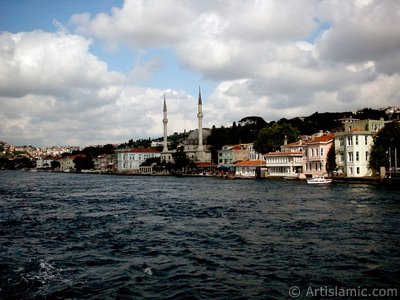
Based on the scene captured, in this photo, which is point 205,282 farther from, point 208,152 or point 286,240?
point 208,152

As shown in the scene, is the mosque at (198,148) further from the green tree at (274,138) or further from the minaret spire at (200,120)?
the green tree at (274,138)

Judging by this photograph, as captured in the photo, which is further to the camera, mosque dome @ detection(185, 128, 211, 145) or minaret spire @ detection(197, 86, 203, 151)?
mosque dome @ detection(185, 128, 211, 145)

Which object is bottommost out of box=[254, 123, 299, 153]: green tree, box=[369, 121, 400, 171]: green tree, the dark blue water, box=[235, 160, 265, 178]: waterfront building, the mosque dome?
the dark blue water

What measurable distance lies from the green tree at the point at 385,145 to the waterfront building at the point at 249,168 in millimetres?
28675

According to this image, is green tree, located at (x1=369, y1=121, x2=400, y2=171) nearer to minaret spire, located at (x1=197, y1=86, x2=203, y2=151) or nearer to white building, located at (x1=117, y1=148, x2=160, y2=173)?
minaret spire, located at (x1=197, y1=86, x2=203, y2=151)

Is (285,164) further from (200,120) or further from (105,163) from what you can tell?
(105,163)

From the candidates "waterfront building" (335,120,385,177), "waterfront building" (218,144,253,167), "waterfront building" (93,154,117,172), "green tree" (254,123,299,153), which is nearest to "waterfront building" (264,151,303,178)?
"green tree" (254,123,299,153)

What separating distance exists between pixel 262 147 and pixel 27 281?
77042 millimetres

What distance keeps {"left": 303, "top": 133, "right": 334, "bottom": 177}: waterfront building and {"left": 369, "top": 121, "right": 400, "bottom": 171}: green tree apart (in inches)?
388

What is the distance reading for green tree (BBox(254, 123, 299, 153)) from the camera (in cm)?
8562

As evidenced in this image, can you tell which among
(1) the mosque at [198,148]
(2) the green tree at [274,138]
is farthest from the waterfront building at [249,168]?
(1) the mosque at [198,148]

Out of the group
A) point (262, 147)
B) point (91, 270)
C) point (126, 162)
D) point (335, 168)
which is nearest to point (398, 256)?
point (91, 270)

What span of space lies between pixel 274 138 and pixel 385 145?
3317 centimetres

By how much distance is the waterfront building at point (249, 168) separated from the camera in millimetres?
84431
